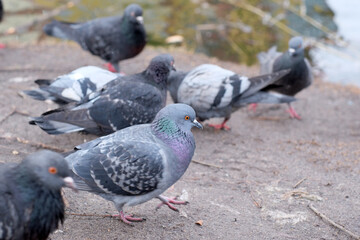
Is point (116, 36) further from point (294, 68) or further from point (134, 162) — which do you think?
point (134, 162)

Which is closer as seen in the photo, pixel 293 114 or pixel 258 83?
pixel 258 83

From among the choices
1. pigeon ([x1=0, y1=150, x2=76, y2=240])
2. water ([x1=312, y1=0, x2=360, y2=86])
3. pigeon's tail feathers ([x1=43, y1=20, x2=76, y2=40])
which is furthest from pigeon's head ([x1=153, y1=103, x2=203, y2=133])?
water ([x1=312, y1=0, x2=360, y2=86])

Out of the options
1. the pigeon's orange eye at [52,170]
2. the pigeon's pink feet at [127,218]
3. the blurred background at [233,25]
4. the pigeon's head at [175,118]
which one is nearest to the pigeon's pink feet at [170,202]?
the pigeon's pink feet at [127,218]

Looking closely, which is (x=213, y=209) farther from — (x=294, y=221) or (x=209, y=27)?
(x=209, y=27)

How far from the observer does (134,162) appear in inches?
142

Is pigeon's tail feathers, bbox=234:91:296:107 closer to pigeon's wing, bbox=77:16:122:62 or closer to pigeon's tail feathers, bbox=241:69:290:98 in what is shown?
pigeon's tail feathers, bbox=241:69:290:98

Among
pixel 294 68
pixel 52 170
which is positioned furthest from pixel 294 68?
pixel 52 170

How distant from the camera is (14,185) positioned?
287cm

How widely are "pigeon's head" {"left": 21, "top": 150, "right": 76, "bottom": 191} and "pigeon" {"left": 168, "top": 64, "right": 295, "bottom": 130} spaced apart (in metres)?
2.94

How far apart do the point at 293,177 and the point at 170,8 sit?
6.46 m

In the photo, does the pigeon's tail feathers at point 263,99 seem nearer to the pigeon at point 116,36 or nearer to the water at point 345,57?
the pigeon at point 116,36

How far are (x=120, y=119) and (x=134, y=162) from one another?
130 cm

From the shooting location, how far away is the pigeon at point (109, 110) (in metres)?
4.72

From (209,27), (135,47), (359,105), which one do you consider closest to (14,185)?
(135,47)
